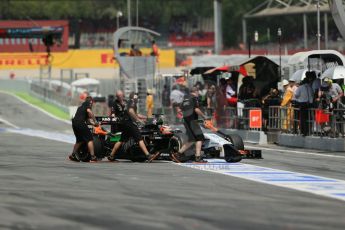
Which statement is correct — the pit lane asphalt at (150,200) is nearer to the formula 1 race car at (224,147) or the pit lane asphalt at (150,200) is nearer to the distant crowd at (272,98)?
the formula 1 race car at (224,147)

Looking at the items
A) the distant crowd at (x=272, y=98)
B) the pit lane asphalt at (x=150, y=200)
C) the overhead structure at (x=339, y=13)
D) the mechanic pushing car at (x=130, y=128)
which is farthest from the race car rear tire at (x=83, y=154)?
the overhead structure at (x=339, y=13)

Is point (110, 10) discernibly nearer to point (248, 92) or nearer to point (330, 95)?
point (248, 92)

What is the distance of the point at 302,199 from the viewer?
13.7m

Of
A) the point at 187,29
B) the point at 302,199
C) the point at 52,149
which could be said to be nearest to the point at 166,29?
the point at 187,29

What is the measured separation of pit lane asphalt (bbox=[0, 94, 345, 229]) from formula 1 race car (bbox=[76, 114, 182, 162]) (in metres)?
0.62

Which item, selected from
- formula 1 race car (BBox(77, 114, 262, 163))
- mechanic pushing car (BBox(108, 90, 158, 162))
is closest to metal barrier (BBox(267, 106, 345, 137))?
Answer: formula 1 race car (BBox(77, 114, 262, 163))

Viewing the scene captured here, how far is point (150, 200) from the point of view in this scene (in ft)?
44.3

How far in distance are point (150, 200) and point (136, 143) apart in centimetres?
788

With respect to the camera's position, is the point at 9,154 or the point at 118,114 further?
the point at 9,154

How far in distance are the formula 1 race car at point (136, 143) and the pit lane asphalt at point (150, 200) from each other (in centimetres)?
62

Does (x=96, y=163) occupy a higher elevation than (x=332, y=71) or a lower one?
lower

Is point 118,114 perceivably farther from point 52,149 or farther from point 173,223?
point 173,223

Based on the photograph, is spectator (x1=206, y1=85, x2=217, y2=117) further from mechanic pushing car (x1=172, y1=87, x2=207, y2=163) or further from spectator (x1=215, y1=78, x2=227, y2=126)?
mechanic pushing car (x1=172, y1=87, x2=207, y2=163)

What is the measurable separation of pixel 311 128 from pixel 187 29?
98.0m
